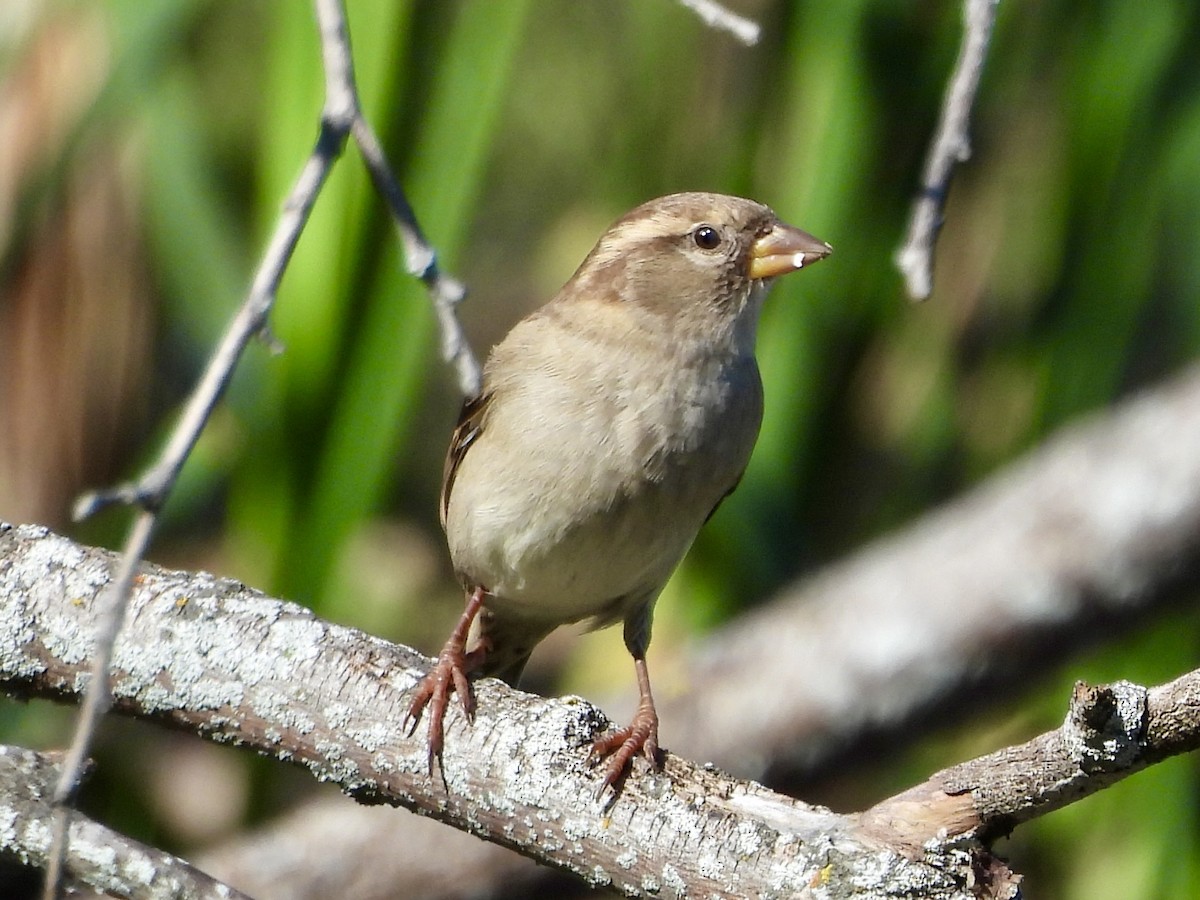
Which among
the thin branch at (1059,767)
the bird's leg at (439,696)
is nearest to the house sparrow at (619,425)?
the bird's leg at (439,696)

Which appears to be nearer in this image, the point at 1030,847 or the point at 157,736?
the point at 1030,847

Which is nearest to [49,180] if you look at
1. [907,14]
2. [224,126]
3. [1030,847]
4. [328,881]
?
[224,126]

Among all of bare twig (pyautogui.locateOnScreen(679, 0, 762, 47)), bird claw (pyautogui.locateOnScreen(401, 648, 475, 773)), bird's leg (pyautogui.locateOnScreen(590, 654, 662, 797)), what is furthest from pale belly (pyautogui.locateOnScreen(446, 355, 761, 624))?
bare twig (pyautogui.locateOnScreen(679, 0, 762, 47))

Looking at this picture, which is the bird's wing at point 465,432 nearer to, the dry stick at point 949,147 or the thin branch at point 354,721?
the thin branch at point 354,721

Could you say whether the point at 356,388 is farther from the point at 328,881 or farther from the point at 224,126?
the point at 224,126

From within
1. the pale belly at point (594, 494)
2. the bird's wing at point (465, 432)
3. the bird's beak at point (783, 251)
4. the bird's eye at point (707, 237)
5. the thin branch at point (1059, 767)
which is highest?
the bird's eye at point (707, 237)

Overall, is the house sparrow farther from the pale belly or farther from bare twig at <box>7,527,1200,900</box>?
bare twig at <box>7,527,1200,900</box>
